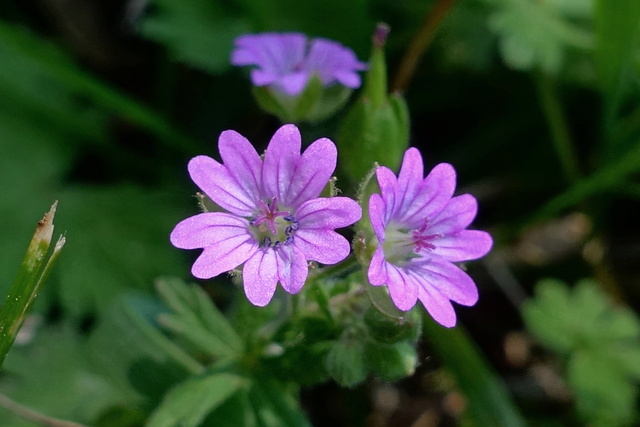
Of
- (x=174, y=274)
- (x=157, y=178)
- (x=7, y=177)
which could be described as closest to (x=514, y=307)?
(x=174, y=274)

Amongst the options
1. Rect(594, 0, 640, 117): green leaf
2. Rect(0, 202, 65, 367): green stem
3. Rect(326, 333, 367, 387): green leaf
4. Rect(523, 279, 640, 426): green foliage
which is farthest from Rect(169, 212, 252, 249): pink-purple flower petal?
Rect(594, 0, 640, 117): green leaf

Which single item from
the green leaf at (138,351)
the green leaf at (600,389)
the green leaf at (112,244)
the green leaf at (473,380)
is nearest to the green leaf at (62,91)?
the green leaf at (112,244)

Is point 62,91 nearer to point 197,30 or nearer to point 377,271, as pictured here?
point 197,30

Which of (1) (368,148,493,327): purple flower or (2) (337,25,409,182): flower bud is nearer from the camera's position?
(1) (368,148,493,327): purple flower

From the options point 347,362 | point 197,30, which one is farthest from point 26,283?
point 197,30

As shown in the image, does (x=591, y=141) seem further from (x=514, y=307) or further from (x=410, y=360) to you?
(x=410, y=360)

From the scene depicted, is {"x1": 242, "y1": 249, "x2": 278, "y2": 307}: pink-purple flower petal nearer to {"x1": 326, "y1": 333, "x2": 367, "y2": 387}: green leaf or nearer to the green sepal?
{"x1": 326, "y1": 333, "x2": 367, "y2": 387}: green leaf
